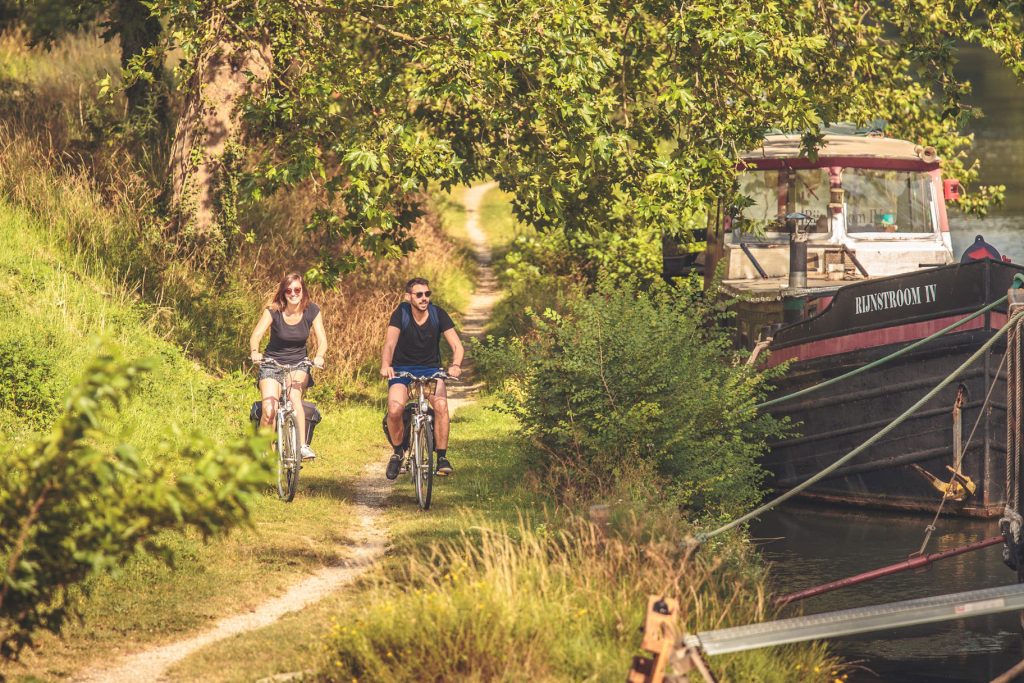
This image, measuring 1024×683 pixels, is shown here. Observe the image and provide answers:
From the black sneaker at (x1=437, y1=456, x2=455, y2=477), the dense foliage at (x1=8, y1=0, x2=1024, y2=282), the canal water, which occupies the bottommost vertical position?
the canal water

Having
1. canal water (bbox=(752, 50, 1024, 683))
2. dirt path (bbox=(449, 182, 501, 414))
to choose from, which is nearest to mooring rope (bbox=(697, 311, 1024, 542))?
canal water (bbox=(752, 50, 1024, 683))

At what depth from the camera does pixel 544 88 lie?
41.8 ft

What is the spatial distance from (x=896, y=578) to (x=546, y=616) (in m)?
5.61

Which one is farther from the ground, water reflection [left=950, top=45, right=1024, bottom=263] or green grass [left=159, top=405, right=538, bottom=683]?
water reflection [left=950, top=45, right=1024, bottom=263]

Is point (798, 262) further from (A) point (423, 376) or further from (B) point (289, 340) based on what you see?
(B) point (289, 340)

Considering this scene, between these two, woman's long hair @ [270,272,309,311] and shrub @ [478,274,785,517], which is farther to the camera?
shrub @ [478,274,785,517]

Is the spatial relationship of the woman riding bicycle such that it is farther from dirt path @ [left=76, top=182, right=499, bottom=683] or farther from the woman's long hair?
dirt path @ [left=76, top=182, right=499, bottom=683]

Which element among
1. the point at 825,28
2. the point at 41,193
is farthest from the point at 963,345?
→ the point at 41,193

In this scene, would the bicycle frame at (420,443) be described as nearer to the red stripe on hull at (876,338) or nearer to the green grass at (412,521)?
the green grass at (412,521)

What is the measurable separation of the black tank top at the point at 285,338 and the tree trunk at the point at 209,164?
5.65 metres

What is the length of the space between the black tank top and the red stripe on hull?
567 centimetres

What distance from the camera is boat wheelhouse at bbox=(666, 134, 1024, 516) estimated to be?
12.7 meters

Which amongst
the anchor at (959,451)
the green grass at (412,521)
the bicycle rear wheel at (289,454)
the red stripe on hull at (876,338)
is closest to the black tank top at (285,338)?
the bicycle rear wheel at (289,454)

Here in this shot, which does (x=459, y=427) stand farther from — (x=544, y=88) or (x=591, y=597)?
(x=591, y=597)
